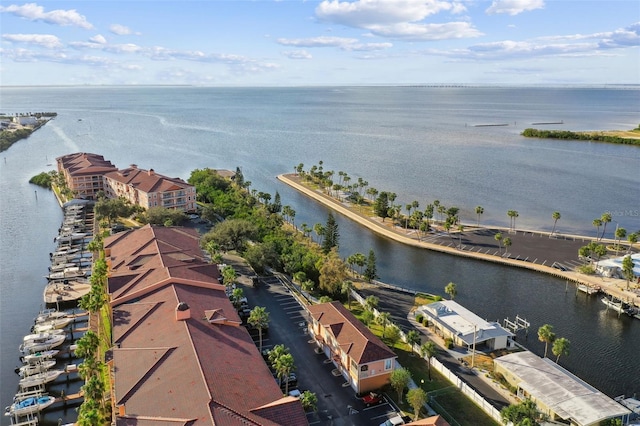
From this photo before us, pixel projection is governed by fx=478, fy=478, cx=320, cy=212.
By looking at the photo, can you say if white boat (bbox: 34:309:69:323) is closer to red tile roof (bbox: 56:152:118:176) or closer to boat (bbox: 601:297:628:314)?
red tile roof (bbox: 56:152:118:176)

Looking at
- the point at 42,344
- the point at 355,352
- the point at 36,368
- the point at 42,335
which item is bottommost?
the point at 36,368

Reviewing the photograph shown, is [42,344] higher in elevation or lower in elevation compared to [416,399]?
lower

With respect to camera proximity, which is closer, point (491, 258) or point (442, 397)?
point (442, 397)

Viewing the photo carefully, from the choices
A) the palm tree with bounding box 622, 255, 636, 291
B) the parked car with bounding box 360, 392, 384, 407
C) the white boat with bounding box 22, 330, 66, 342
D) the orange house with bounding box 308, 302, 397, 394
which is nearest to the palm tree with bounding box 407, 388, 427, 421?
the parked car with bounding box 360, 392, 384, 407

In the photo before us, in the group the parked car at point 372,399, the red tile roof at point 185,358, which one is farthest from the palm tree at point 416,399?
the red tile roof at point 185,358

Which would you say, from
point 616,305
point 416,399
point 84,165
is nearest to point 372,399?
point 416,399

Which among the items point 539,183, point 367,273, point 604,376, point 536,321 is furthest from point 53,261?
point 539,183

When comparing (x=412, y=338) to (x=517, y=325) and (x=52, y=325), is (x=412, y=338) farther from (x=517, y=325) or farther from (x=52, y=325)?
(x=52, y=325)
